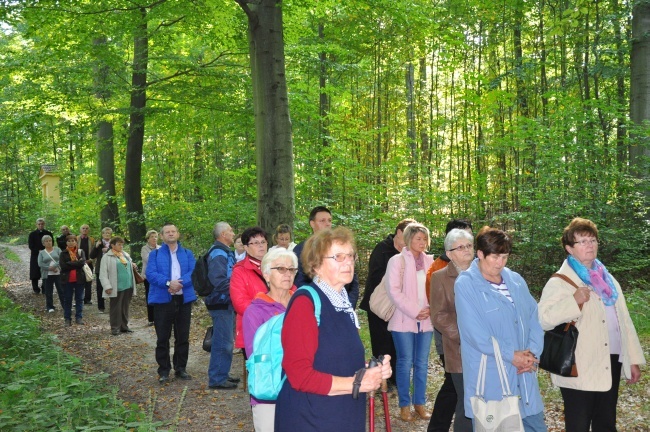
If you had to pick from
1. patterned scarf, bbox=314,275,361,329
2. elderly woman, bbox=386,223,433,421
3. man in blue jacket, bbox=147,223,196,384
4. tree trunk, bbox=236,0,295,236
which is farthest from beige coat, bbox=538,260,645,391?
tree trunk, bbox=236,0,295,236

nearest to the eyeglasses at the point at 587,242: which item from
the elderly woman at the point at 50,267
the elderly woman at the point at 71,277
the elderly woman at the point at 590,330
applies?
the elderly woman at the point at 590,330

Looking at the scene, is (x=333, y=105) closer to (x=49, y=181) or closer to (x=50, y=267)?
(x=50, y=267)

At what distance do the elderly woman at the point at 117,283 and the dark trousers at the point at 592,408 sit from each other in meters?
9.88

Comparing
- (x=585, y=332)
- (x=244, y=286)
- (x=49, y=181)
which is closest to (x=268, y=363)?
(x=585, y=332)

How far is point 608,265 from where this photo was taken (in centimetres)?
1316

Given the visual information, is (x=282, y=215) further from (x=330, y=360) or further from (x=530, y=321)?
(x=330, y=360)

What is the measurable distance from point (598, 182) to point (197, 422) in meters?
9.60

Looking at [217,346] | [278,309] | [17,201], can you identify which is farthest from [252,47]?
[17,201]

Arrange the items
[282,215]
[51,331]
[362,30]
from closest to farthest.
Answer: [282,215], [51,331], [362,30]

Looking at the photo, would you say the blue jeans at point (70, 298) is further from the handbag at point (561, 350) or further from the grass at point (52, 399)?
the handbag at point (561, 350)

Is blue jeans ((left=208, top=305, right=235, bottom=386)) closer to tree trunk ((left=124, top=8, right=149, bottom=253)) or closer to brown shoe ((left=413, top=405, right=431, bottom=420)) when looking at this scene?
brown shoe ((left=413, top=405, right=431, bottom=420))

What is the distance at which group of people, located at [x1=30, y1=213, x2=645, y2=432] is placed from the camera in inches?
125

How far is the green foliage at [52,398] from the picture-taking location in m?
5.90

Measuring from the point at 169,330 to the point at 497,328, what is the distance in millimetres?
5754
